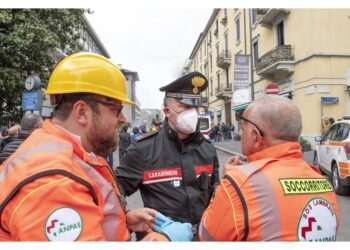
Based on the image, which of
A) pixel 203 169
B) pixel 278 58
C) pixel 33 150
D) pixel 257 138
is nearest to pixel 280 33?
pixel 278 58

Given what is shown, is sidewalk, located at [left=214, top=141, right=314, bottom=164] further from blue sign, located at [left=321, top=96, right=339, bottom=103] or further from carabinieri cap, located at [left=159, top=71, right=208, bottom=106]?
carabinieri cap, located at [left=159, top=71, right=208, bottom=106]

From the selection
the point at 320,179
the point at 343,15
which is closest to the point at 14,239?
the point at 320,179

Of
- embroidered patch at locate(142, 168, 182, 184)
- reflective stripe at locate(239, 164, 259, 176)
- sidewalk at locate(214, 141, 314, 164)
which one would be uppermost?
reflective stripe at locate(239, 164, 259, 176)

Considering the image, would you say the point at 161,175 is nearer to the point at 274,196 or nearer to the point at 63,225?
the point at 274,196

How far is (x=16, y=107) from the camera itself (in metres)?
15.2

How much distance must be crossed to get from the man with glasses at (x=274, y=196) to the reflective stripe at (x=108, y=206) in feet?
1.45

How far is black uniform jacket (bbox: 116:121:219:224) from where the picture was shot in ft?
8.06

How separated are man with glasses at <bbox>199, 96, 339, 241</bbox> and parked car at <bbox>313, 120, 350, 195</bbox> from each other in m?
6.23

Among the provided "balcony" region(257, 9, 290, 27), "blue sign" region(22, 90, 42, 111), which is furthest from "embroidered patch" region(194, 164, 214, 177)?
"balcony" region(257, 9, 290, 27)

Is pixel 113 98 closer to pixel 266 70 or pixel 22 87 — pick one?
pixel 22 87

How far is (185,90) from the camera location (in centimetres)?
284

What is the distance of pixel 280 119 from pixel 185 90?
50.1 inches

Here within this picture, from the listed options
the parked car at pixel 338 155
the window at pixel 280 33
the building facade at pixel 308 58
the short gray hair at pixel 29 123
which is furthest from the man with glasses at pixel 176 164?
the window at pixel 280 33
